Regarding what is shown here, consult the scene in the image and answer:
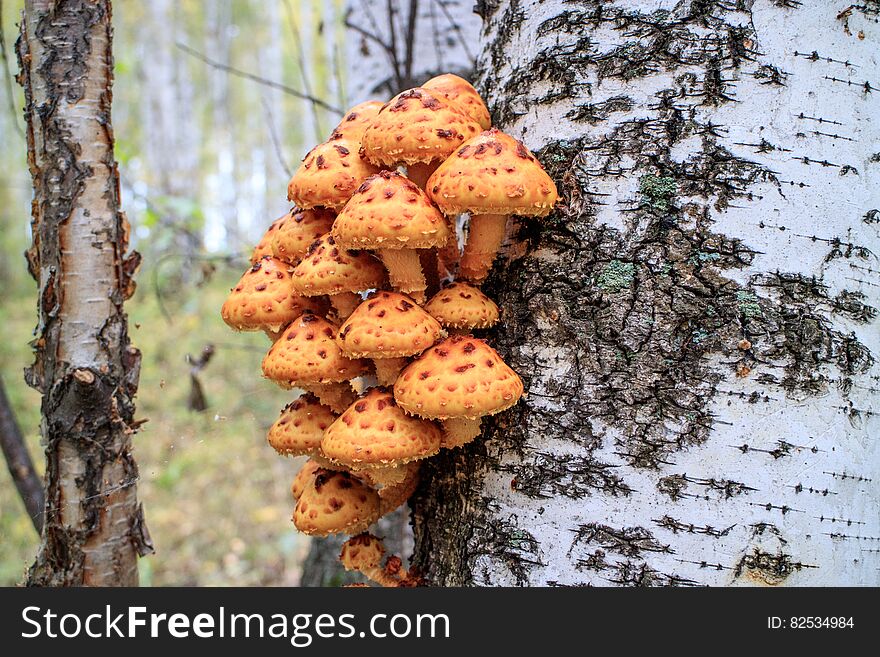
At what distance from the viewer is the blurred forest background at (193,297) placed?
192 inches

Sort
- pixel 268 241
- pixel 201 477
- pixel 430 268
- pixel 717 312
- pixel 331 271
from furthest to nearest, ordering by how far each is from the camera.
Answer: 1. pixel 201 477
2. pixel 268 241
3. pixel 430 268
4. pixel 331 271
5. pixel 717 312

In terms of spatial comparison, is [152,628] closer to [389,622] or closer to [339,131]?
[389,622]

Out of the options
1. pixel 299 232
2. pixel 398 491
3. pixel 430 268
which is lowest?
pixel 398 491

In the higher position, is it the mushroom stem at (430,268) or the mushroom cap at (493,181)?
the mushroom cap at (493,181)

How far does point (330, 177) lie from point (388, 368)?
23.0 inches

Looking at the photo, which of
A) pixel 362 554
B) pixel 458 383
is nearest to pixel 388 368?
pixel 458 383

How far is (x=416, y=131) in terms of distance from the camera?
170 cm

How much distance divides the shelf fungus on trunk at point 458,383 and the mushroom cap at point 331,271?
0.32m

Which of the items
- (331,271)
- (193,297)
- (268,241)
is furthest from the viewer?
(193,297)

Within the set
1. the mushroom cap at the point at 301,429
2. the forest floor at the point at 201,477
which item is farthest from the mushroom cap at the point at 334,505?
the forest floor at the point at 201,477

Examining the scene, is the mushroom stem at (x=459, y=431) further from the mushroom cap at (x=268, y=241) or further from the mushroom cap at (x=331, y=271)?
the mushroom cap at (x=268, y=241)

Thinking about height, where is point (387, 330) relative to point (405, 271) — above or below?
below

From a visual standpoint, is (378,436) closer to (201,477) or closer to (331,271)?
(331,271)

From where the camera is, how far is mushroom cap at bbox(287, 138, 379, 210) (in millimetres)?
1834
